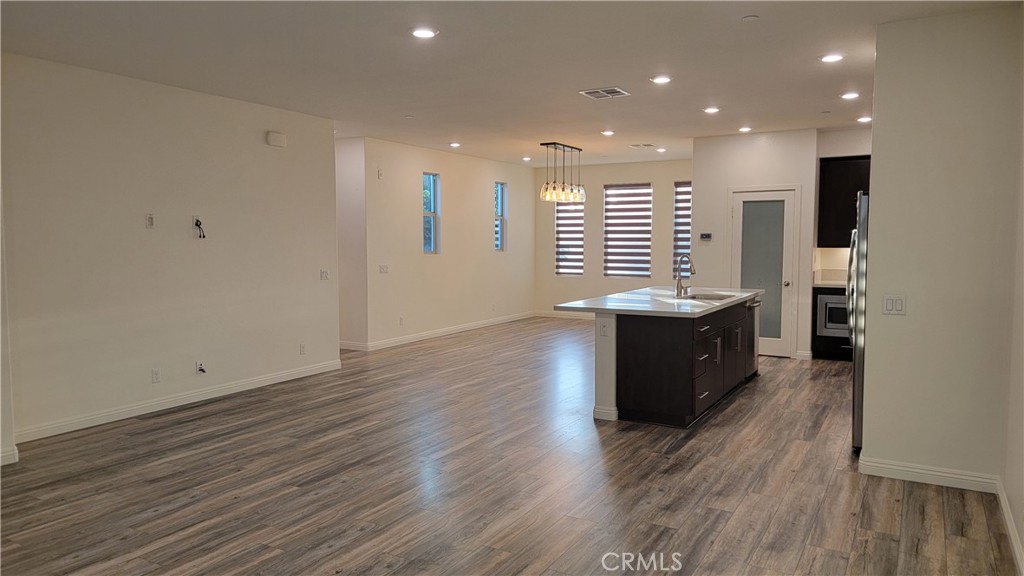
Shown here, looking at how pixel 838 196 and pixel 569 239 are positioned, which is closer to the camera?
pixel 838 196

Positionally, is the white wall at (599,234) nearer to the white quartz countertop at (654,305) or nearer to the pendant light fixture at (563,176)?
the pendant light fixture at (563,176)

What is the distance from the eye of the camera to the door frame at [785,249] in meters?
7.64

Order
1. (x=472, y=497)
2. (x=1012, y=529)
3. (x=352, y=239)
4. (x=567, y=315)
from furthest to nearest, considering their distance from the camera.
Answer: (x=567, y=315) → (x=352, y=239) → (x=472, y=497) → (x=1012, y=529)

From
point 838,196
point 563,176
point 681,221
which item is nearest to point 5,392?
point 838,196

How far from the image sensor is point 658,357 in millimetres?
4875

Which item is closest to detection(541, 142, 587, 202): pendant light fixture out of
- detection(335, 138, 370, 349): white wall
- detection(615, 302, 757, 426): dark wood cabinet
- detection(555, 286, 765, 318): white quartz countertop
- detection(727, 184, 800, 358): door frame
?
detection(727, 184, 800, 358): door frame

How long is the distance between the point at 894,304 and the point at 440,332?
6.60 metres

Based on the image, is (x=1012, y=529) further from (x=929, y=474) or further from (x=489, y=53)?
(x=489, y=53)

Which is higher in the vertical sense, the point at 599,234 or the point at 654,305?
the point at 599,234

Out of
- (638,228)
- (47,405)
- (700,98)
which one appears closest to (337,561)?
(47,405)

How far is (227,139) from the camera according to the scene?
5875mm

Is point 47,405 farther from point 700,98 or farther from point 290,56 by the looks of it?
point 700,98

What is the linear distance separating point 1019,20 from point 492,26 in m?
2.77

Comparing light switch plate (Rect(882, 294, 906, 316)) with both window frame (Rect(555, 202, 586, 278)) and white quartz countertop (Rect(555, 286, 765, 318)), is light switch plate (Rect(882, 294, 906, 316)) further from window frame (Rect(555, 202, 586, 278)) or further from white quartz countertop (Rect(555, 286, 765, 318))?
window frame (Rect(555, 202, 586, 278))
